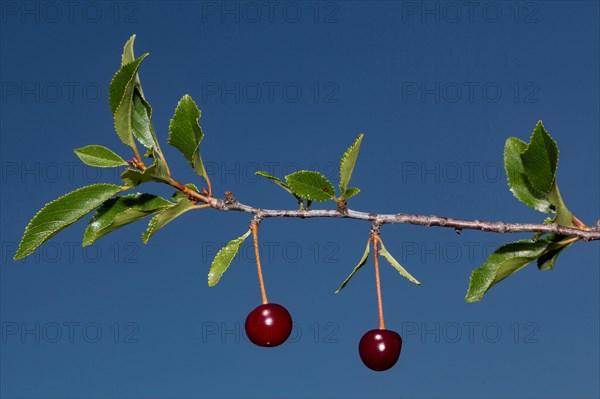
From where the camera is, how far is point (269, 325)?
2914 mm

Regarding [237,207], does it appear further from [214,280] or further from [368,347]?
[368,347]

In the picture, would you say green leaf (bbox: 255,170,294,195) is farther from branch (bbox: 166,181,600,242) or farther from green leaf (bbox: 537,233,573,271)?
green leaf (bbox: 537,233,573,271)

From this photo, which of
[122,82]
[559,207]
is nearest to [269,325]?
[122,82]

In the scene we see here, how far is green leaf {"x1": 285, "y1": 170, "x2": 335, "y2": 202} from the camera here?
2670 mm

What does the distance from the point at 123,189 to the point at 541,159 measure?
5.78 feet

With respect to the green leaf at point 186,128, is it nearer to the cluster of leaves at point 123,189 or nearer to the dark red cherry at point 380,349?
the cluster of leaves at point 123,189

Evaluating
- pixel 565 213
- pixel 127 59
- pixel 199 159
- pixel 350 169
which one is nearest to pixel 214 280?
pixel 199 159

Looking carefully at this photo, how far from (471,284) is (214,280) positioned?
3.76ft

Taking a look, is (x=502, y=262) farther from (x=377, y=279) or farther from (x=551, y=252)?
(x=377, y=279)

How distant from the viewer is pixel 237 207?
8.95 ft

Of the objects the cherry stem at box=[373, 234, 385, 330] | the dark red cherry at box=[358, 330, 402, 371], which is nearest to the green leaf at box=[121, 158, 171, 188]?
the cherry stem at box=[373, 234, 385, 330]

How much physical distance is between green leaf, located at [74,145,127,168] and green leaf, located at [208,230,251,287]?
0.58 metres

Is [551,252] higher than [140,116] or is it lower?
lower

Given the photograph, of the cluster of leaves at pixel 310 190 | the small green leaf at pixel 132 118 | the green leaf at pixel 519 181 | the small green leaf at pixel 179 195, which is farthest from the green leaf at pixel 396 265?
the small green leaf at pixel 132 118
